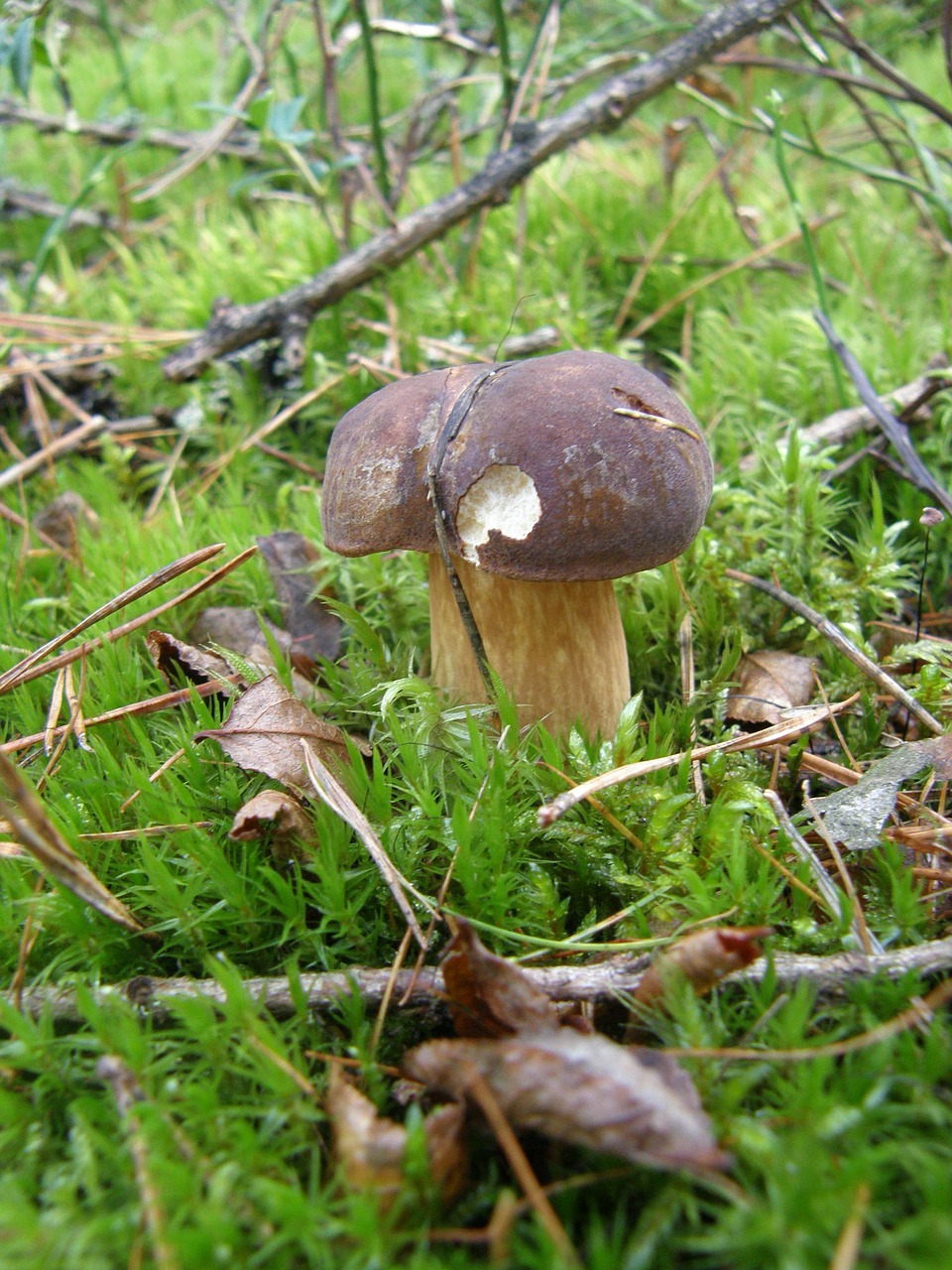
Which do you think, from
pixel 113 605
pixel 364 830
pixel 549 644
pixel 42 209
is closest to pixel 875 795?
pixel 549 644

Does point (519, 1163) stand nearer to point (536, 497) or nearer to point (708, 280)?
point (536, 497)

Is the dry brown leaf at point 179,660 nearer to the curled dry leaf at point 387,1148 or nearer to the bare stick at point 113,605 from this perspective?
the bare stick at point 113,605

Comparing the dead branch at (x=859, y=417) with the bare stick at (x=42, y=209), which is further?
the bare stick at (x=42, y=209)

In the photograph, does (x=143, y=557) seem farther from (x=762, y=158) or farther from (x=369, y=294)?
(x=762, y=158)

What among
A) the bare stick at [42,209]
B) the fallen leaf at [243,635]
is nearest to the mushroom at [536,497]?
the fallen leaf at [243,635]

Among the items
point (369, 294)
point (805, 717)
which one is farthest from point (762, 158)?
point (805, 717)

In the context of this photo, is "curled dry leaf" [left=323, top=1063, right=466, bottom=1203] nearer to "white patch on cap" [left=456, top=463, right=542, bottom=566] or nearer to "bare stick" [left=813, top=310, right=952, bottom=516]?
"white patch on cap" [left=456, top=463, right=542, bottom=566]
